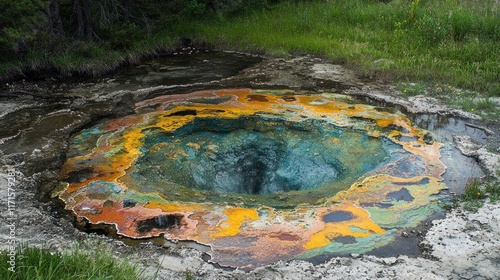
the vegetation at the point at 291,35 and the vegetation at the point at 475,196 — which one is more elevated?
the vegetation at the point at 291,35

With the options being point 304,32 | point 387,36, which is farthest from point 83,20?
point 387,36

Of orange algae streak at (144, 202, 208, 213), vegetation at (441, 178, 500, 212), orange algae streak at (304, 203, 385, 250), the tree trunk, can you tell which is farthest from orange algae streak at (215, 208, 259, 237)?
the tree trunk

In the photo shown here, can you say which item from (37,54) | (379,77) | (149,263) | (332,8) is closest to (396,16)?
(332,8)

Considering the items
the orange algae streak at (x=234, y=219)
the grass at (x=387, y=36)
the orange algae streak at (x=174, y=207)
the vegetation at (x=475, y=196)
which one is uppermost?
the grass at (x=387, y=36)

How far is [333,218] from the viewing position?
439 centimetres

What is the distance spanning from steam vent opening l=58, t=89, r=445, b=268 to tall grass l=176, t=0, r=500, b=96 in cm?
176

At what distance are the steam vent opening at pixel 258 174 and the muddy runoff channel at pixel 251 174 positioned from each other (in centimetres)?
2

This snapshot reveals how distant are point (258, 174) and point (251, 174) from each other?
80 millimetres

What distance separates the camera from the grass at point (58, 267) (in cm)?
253

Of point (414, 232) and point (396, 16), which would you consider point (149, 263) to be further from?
point (396, 16)

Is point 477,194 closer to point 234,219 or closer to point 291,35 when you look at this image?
point 234,219

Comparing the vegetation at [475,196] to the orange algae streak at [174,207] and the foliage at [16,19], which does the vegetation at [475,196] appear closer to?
the orange algae streak at [174,207]

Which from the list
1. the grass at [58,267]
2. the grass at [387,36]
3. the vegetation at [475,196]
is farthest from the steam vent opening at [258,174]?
the grass at [387,36]

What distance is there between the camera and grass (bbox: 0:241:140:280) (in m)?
2.53
